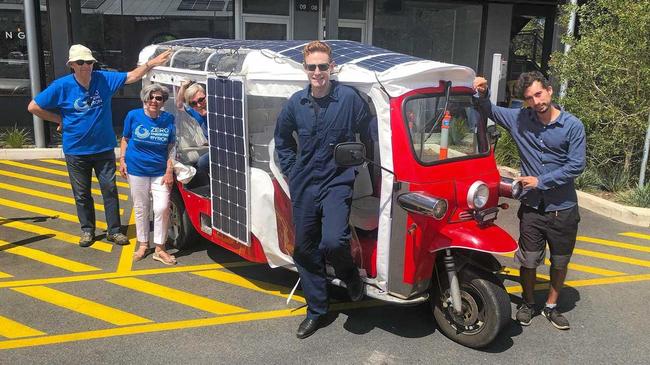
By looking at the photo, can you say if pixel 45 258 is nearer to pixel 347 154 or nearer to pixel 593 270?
pixel 347 154

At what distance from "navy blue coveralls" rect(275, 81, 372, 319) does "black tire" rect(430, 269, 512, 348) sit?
702mm

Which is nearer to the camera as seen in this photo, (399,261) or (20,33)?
(399,261)

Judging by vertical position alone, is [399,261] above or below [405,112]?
below

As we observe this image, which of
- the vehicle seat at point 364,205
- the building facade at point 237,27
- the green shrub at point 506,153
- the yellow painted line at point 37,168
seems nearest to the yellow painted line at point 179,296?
the vehicle seat at point 364,205

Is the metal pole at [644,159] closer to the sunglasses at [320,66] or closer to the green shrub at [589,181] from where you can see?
the green shrub at [589,181]

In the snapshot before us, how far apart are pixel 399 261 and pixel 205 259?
2467 mm

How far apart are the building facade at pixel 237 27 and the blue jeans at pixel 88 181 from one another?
5.32 m

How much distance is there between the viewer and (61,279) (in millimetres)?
5000

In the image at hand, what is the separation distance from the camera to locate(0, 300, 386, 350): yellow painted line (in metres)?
3.90

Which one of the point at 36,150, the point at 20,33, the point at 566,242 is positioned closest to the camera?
the point at 566,242

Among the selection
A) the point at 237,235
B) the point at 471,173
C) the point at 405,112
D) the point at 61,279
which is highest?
the point at 405,112

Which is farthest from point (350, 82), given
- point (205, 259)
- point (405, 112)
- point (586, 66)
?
point (586, 66)

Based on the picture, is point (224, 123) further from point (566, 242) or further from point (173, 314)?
point (566, 242)

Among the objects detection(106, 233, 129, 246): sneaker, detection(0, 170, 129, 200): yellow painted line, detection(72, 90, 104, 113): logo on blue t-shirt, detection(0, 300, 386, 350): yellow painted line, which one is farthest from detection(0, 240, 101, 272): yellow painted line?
detection(0, 170, 129, 200): yellow painted line
